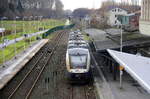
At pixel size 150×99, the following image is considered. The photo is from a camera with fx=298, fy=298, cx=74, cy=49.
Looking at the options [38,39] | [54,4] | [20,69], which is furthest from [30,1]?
[20,69]

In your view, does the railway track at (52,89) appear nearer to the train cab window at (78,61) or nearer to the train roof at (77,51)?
the train cab window at (78,61)

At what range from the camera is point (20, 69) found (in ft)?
87.0

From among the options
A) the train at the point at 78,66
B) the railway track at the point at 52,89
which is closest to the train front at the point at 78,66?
the train at the point at 78,66

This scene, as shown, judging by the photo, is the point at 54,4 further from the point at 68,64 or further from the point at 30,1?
the point at 68,64

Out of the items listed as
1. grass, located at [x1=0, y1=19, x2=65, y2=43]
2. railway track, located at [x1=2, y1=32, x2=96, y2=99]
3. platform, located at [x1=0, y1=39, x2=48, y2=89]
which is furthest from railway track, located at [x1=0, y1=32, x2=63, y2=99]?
grass, located at [x1=0, y1=19, x2=65, y2=43]

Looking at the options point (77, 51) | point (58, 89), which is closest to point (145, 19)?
point (77, 51)

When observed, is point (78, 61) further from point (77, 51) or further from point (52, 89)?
point (52, 89)

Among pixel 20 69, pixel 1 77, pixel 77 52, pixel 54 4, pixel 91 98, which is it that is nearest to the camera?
pixel 91 98

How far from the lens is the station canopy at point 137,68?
Result: 12.0 m

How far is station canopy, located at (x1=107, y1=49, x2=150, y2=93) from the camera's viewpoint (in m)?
12.0

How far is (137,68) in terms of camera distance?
14.7 meters

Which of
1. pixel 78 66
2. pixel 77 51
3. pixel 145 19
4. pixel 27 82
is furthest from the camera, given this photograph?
pixel 145 19

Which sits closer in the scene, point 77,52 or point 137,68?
point 137,68

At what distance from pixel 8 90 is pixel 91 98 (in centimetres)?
586
